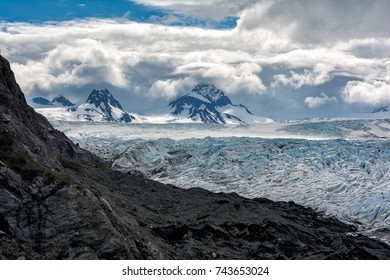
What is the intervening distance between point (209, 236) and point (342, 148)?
2746 inches

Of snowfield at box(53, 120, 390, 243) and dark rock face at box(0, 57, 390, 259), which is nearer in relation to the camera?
dark rock face at box(0, 57, 390, 259)

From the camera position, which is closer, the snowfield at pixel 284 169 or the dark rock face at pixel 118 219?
the dark rock face at pixel 118 219

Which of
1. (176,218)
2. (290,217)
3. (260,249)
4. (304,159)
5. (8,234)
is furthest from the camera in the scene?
(304,159)

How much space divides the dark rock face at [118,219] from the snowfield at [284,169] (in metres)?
8.37

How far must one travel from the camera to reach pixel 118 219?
129 feet

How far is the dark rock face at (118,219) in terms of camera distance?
1383 inches

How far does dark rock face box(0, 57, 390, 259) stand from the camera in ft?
115

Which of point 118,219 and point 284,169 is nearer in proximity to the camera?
point 118,219

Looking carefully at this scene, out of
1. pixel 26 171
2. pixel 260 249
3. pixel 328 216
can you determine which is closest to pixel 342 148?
pixel 328 216

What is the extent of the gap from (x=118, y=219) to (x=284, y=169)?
3010 inches

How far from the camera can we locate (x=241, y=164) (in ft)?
390

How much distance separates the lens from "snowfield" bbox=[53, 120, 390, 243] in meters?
87.1

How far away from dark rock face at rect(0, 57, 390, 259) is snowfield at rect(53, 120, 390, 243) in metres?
8.37

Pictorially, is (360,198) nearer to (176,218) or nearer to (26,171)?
(176,218)
